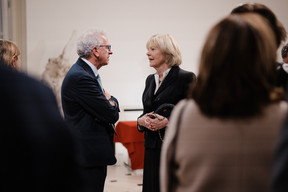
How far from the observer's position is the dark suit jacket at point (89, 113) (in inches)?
100

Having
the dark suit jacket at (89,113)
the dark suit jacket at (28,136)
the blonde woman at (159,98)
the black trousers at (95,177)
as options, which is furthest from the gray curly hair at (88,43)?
the dark suit jacket at (28,136)

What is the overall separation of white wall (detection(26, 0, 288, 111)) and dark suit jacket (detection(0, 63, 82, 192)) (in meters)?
5.56

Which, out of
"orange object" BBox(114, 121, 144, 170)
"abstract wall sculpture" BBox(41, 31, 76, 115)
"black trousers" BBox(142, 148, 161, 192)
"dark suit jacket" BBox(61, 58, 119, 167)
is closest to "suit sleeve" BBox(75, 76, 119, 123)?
"dark suit jacket" BBox(61, 58, 119, 167)

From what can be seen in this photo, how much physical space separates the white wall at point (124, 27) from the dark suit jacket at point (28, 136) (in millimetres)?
5565

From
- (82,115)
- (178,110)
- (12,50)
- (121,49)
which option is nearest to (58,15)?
(121,49)

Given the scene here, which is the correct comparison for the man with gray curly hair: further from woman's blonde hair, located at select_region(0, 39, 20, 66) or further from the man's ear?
woman's blonde hair, located at select_region(0, 39, 20, 66)

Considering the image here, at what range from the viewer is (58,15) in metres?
6.23

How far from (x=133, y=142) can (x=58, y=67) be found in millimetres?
2089

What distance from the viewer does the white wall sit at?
6180 millimetres

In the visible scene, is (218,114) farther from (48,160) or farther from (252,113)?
(48,160)

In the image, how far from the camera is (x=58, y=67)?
622cm

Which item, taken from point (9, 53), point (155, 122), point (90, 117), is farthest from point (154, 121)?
point (9, 53)

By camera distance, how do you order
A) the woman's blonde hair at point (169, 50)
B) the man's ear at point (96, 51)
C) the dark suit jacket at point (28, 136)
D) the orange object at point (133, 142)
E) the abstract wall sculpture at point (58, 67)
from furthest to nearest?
the abstract wall sculpture at point (58, 67) → the orange object at point (133, 142) → the woman's blonde hair at point (169, 50) → the man's ear at point (96, 51) → the dark suit jacket at point (28, 136)

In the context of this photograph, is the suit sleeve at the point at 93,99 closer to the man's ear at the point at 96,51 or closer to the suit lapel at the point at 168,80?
the man's ear at the point at 96,51
